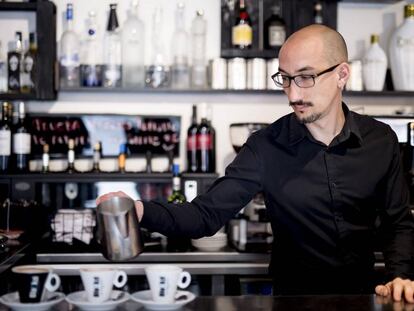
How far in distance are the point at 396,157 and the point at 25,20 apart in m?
2.42

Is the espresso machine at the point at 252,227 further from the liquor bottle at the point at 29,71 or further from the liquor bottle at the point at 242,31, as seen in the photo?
the liquor bottle at the point at 29,71

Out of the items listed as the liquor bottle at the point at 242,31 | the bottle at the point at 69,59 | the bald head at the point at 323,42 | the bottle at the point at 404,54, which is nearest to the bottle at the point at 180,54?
the liquor bottle at the point at 242,31

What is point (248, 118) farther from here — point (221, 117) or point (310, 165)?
point (310, 165)

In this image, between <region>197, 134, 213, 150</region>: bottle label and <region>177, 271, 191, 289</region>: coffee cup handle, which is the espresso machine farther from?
<region>177, 271, 191, 289</region>: coffee cup handle

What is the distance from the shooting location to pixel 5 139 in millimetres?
3637

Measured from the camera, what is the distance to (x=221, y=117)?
3.93 meters

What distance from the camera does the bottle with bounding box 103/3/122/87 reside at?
3713mm

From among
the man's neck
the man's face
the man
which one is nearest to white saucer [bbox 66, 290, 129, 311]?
the man

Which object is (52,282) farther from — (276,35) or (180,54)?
(276,35)

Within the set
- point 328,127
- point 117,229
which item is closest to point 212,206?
point 328,127

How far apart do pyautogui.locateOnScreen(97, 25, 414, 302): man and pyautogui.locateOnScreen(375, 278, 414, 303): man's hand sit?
0.28 meters

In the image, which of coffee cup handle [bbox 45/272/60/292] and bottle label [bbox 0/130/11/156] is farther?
bottle label [bbox 0/130/11/156]

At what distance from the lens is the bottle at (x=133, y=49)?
373 cm

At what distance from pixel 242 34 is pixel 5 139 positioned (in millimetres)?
1436
